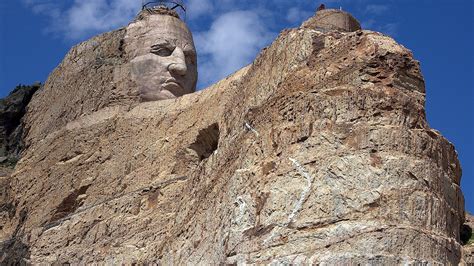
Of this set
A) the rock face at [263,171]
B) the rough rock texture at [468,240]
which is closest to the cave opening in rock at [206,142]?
the rock face at [263,171]

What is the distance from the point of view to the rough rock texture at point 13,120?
25266 millimetres

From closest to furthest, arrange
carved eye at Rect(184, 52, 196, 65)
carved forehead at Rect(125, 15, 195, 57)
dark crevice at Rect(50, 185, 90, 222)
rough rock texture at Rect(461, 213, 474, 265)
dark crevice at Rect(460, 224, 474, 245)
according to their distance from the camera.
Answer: rough rock texture at Rect(461, 213, 474, 265)
dark crevice at Rect(460, 224, 474, 245)
dark crevice at Rect(50, 185, 90, 222)
carved forehead at Rect(125, 15, 195, 57)
carved eye at Rect(184, 52, 196, 65)

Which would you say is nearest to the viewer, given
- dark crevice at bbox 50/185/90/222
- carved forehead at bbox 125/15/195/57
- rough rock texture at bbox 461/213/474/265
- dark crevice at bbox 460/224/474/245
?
rough rock texture at bbox 461/213/474/265

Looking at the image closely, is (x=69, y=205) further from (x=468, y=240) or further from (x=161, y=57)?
(x=468, y=240)

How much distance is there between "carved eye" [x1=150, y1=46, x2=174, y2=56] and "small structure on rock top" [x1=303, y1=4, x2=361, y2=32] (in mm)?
4780

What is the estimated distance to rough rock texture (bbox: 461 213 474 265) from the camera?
1585cm

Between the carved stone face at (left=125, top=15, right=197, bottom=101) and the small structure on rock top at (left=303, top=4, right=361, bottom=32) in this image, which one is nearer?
the small structure on rock top at (left=303, top=4, right=361, bottom=32)

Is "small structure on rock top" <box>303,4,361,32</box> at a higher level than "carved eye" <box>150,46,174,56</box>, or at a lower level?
lower

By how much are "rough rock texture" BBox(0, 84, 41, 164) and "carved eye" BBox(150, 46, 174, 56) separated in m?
3.92

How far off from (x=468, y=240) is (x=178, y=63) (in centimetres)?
744

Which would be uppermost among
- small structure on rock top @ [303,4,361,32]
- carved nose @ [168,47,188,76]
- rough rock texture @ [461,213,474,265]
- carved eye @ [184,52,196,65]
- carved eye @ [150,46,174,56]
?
carved eye @ [184,52,196,65]

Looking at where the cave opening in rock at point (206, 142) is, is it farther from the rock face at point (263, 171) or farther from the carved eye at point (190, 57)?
the carved eye at point (190, 57)

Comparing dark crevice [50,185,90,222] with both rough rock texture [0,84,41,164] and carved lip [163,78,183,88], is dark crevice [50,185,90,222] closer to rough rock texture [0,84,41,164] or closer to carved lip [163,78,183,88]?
carved lip [163,78,183,88]

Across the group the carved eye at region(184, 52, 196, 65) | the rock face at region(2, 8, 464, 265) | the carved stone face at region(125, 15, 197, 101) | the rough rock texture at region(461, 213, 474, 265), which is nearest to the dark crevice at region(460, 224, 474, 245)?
the rough rock texture at region(461, 213, 474, 265)
